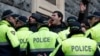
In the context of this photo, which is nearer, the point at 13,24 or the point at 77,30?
the point at 77,30

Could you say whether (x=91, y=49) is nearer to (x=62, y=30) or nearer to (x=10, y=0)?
(x=62, y=30)

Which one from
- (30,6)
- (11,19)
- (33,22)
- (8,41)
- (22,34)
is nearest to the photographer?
(8,41)

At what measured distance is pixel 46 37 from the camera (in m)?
6.75

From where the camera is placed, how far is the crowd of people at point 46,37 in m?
5.87

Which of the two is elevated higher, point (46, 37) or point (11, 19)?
point (11, 19)

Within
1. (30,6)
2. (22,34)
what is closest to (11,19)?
(22,34)

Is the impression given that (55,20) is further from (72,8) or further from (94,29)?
(72,8)

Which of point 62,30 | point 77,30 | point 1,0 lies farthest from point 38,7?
point 77,30

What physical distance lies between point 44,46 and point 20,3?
2710 mm

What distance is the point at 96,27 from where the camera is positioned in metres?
6.94

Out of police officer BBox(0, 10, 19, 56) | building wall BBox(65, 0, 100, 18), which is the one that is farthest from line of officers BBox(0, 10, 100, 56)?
building wall BBox(65, 0, 100, 18)

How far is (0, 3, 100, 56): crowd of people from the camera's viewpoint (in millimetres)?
5867

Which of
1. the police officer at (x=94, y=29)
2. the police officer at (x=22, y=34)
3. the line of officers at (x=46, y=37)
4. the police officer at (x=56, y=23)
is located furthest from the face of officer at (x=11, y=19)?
the police officer at (x=94, y=29)

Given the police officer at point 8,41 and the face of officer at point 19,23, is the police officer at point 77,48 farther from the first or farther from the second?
the face of officer at point 19,23
